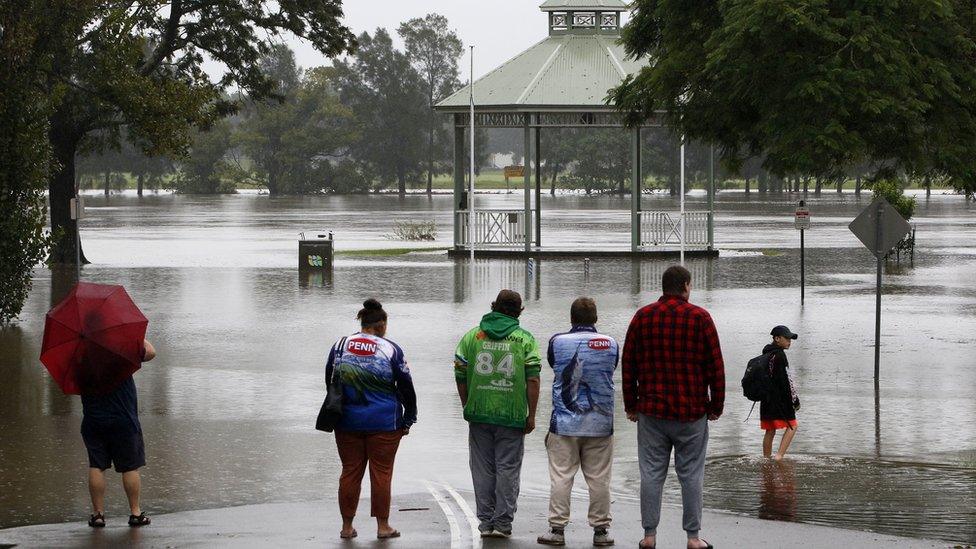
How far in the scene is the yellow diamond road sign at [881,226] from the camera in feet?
53.5

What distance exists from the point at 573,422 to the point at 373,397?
117 cm

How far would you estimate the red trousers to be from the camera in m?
8.71

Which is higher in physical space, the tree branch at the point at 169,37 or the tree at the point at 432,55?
the tree at the point at 432,55

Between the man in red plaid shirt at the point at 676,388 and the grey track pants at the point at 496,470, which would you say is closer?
the man in red plaid shirt at the point at 676,388

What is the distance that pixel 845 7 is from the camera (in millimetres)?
16781

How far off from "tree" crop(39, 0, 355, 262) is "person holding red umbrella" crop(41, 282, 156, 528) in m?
21.6

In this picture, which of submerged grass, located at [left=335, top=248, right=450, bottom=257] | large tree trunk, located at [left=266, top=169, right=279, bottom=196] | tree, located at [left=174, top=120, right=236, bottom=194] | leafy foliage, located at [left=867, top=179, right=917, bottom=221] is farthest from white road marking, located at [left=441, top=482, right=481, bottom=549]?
tree, located at [left=174, top=120, right=236, bottom=194]

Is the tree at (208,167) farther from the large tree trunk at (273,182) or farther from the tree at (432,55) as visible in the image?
the tree at (432,55)

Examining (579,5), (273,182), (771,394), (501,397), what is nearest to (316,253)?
(579,5)

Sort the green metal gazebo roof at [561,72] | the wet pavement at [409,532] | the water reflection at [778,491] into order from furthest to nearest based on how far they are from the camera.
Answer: the green metal gazebo roof at [561,72], the water reflection at [778,491], the wet pavement at [409,532]

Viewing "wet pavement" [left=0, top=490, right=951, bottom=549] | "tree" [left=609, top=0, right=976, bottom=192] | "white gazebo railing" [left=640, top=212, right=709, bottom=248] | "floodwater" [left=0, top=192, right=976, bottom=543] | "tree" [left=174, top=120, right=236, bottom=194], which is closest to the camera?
"wet pavement" [left=0, top=490, right=951, bottom=549]

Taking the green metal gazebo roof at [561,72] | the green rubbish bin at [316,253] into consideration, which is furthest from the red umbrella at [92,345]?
the green metal gazebo roof at [561,72]

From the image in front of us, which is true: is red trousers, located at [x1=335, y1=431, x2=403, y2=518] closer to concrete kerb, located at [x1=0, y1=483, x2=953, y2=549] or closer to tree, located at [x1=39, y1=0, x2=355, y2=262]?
concrete kerb, located at [x1=0, y1=483, x2=953, y2=549]

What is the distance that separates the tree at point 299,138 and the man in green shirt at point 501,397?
121186 millimetres
